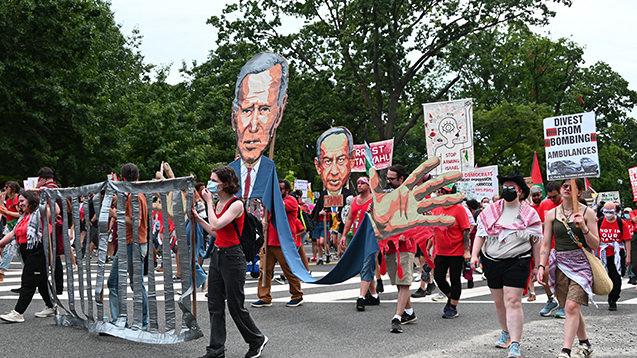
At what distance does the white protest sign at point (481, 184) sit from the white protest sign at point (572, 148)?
1185 cm

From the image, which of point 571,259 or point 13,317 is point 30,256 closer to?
point 13,317

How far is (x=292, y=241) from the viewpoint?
1078cm

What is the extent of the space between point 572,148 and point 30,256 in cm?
652

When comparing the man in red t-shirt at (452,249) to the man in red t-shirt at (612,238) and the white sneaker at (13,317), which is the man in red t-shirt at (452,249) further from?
the white sneaker at (13,317)

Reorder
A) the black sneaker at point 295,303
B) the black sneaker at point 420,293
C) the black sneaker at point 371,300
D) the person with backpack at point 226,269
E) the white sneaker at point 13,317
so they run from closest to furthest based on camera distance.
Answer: the person with backpack at point 226,269, the white sneaker at point 13,317, the black sneaker at point 295,303, the black sneaker at point 371,300, the black sneaker at point 420,293

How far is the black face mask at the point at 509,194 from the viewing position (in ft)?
25.6

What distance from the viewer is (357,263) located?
31.0 ft

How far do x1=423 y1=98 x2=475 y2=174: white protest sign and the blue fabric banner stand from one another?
6.11m

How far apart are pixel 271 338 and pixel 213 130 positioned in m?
34.8

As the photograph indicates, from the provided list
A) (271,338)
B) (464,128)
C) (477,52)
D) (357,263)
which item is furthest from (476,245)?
(477,52)

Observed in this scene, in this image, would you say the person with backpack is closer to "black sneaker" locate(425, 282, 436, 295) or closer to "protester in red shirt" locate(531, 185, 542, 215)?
"black sneaker" locate(425, 282, 436, 295)

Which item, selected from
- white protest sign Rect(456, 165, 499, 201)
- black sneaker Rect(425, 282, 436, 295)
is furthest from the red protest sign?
black sneaker Rect(425, 282, 436, 295)

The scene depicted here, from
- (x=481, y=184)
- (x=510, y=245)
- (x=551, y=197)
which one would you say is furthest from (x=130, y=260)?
(x=481, y=184)

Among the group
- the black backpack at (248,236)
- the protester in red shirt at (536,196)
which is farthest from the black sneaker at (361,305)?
the black backpack at (248,236)
